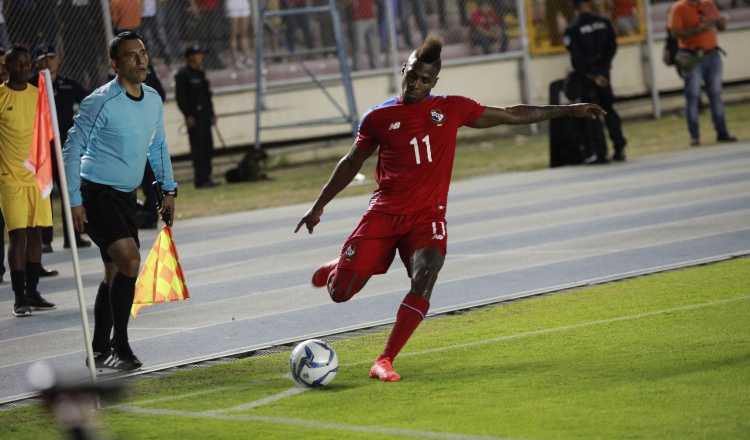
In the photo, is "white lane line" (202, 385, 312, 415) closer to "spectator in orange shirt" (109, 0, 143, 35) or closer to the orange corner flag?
the orange corner flag

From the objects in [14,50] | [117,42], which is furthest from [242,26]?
[117,42]

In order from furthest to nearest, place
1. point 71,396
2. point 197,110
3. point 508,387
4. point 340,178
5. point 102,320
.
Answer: point 197,110
point 102,320
point 340,178
point 508,387
point 71,396

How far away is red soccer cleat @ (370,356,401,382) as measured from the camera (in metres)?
6.43

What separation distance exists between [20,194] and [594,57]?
36.3 feet

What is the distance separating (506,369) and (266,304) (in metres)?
3.61

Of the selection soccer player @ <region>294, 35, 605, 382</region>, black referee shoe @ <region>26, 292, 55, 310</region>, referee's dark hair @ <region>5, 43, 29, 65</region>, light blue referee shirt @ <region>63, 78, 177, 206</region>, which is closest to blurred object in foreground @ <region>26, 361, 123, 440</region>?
soccer player @ <region>294, 35, 605, 382</region>

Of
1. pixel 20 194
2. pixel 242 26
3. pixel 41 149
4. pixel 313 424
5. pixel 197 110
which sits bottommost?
pixel 313 424

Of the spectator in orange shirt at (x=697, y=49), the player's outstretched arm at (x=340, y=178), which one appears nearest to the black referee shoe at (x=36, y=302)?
the player's outstretched arm at (x=340, y=178)

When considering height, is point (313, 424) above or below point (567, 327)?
above

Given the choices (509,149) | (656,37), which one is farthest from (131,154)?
(656,37)

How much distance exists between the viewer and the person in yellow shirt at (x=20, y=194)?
400 inches

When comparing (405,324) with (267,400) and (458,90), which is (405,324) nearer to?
(267,400)

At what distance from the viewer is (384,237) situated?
22.9ft

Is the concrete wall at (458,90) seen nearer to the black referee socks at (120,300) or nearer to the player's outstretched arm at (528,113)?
the black referee socks at (120,300)
